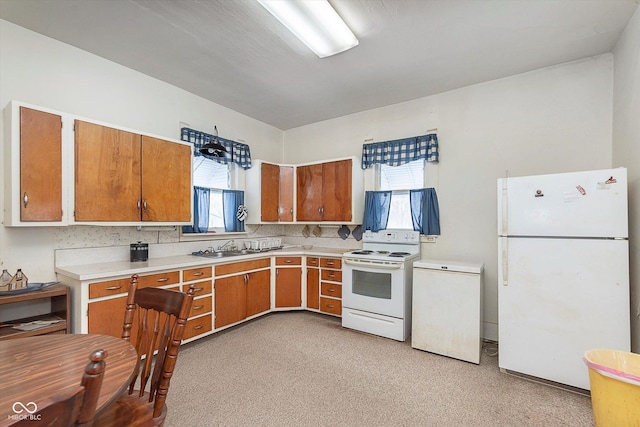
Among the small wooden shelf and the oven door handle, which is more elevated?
→ the oven door handle

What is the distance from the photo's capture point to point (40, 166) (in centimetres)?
223

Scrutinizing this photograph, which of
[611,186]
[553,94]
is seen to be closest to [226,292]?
Answer: [611,186]

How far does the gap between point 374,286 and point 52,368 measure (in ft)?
9.49

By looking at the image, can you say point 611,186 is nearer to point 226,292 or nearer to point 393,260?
point 393,260

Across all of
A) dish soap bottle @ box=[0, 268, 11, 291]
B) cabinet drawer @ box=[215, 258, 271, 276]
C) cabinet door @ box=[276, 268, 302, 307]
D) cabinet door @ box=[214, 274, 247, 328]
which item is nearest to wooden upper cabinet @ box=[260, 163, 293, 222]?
cabinet drawer @ box=[215, 258, 271, 276]

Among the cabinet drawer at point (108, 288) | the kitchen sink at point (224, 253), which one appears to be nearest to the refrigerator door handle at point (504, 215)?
the kitchen sink at point (224, 253)

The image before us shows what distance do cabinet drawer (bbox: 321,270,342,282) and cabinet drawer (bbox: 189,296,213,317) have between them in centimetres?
150

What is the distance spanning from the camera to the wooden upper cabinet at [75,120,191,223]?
2451 mm

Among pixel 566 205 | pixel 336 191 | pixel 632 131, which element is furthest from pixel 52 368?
pixel 632 131

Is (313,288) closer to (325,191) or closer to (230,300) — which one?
(230,300)

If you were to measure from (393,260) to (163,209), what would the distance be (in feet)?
8.45

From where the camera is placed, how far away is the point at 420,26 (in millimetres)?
2357

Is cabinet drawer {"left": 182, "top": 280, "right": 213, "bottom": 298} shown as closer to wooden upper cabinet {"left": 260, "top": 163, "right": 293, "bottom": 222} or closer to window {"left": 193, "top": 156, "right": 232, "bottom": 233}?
window {"left": 193, "top": 156, "right": 232, "bottom": 233}

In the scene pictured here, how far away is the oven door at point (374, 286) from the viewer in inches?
126
